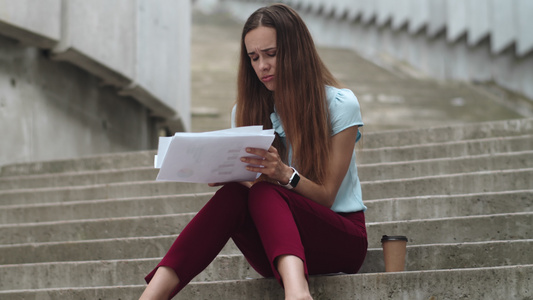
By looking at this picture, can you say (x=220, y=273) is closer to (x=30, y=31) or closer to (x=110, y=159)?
(x=110, y=159)

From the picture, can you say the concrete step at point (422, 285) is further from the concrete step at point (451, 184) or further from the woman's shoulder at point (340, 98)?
the concrete step at point (451, 184)

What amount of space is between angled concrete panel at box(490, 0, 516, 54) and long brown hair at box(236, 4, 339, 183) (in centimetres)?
1061

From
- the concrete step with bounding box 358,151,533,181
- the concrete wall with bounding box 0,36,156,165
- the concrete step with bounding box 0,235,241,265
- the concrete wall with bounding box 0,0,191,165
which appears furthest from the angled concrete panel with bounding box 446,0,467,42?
the concrete step with bounding box 0,235,241,265

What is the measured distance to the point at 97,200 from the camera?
189 inches

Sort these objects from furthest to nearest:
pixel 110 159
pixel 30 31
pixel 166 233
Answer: pixel 30 31, pixel 110 159, pixel 166 233

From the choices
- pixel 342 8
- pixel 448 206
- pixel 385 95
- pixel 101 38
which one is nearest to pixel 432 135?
pixel 448 206

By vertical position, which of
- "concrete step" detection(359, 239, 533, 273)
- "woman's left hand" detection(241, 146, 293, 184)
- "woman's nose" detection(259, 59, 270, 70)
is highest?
"woman's nose" detection(259, 59, 270, 70)

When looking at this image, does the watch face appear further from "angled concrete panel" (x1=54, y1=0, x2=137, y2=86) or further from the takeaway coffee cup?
"angled concrete panel" (x1=54, y1=0, x2=137, y2=86)

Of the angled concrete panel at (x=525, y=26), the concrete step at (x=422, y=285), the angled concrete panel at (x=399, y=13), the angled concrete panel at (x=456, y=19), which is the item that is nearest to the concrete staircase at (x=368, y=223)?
the concrete step at (x=422, y=285)

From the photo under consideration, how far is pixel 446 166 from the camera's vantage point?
4691 millimetres

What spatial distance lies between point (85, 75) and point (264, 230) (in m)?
5.67

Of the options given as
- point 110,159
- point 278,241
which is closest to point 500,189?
point 278,241

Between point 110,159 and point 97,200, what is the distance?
1066 mm

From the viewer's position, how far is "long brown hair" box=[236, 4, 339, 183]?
113 inches
